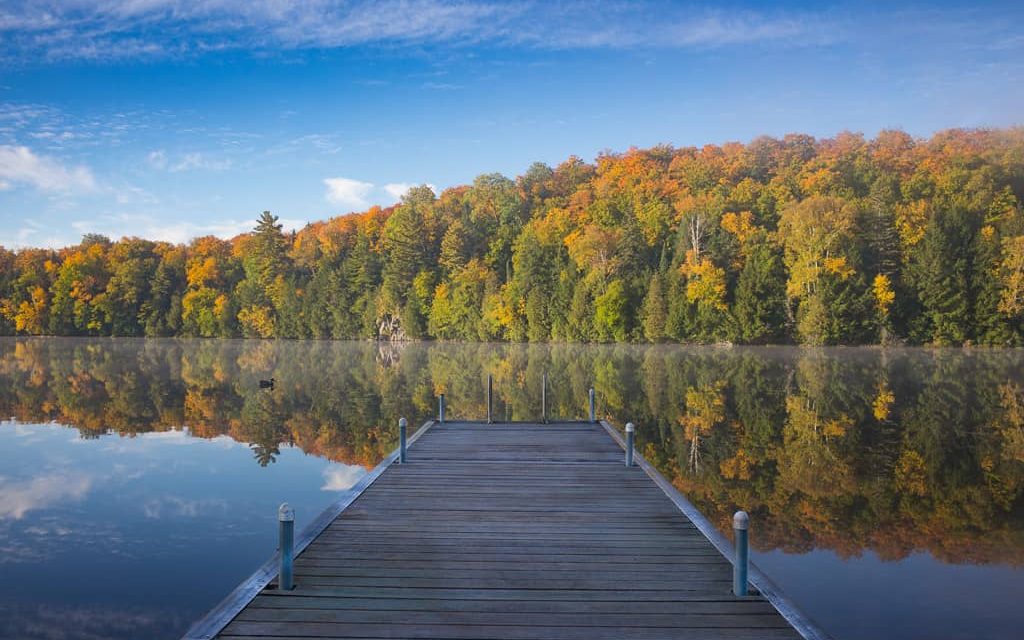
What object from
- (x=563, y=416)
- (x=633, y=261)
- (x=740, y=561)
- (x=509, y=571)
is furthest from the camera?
(x=633, y=261)

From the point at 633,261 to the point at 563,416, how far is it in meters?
47.8

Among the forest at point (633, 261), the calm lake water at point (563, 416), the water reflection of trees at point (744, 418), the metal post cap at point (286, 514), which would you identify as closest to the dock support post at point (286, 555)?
the metal post cap at point (286, 514)

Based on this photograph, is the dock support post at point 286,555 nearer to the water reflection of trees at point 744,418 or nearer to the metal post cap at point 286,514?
the metal post cap at point 286,514

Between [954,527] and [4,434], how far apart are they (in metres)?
19.2

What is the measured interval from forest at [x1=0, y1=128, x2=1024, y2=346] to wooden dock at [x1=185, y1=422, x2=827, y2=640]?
49.7m

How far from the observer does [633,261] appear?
216ft

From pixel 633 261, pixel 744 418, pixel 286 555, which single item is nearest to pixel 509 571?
pixel 286 555

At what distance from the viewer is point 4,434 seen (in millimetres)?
17516

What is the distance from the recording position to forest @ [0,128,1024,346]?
53.9 metres

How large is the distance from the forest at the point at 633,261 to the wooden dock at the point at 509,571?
4965cm

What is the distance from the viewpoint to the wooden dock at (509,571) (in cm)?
513

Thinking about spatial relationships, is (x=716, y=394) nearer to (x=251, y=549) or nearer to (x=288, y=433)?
(x=288, y=433)

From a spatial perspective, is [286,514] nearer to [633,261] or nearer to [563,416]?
[563,416]

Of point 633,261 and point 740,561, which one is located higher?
point 633,261
